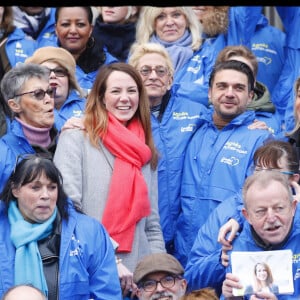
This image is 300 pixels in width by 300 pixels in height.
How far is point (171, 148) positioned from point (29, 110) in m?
1.02

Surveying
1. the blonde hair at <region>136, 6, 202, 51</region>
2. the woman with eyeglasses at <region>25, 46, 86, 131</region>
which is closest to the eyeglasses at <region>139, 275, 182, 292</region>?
the woman with eyeglasses at <region>25, 46, 86, 131</region>

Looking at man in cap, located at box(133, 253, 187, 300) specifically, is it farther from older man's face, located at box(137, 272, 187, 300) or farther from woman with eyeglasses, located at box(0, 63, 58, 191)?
woman with eyeglasses, located at box(0, 63, 58, 191)

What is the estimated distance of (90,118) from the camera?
4.54m

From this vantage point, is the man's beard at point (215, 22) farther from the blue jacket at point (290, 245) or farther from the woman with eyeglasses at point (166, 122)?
the blue jacket at point (290, 245)

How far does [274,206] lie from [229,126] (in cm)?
136

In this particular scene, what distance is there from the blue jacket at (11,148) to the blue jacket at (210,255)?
47.3 inches

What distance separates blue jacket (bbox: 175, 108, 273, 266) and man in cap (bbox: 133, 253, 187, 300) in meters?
0.85

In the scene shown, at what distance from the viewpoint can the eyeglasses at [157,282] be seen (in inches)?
159

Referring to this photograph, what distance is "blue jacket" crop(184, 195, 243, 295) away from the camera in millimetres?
4133

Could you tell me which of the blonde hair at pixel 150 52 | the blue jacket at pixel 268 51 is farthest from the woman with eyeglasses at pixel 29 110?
the blue jacket at pixel 268 51

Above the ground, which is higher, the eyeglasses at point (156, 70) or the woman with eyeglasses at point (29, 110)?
the eyeglasses at point (156, 70)

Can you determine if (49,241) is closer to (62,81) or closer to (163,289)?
(163,289)

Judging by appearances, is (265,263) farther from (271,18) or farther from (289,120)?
(271,18)

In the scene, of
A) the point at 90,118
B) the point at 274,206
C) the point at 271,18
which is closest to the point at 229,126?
the point at 90,118
